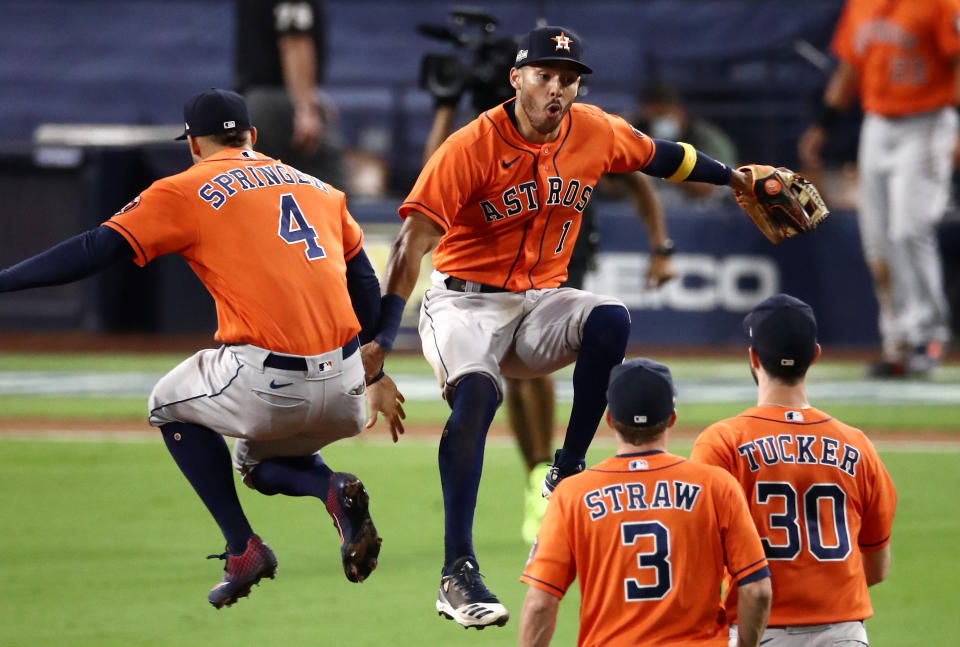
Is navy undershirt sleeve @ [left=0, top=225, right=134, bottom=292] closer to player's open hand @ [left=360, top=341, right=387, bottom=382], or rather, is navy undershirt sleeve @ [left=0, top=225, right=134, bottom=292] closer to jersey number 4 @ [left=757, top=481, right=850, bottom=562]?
player's open hand @ [left=360, top=341, right=387, bottom=382]

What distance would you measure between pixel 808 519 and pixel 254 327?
1.99m

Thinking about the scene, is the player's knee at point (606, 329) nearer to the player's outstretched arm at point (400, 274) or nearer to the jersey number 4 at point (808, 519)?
the player's outstretched arm at point (400, 274)

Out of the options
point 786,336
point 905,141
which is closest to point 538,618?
point 786,336

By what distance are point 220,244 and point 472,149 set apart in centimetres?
97

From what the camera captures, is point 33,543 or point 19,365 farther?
point 19,365

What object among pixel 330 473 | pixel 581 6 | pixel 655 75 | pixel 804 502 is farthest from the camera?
pixel 581 6

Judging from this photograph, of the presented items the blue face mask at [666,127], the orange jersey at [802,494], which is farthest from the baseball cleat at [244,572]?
the blue face mask at [666,127]

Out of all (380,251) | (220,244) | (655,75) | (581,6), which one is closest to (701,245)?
(380,251)

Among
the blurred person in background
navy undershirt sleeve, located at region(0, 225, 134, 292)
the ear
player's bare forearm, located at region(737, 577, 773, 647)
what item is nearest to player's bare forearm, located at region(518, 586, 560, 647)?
player's bare forearm, located at region(737, 577, 773, 647)

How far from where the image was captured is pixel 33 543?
6.60 meters

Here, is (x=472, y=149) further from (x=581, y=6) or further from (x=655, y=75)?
(x=581, y=6)

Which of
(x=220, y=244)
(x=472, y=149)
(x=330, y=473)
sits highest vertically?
(x=472, y=149)

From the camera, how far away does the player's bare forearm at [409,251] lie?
16.1 ft

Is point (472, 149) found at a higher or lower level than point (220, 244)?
higher
